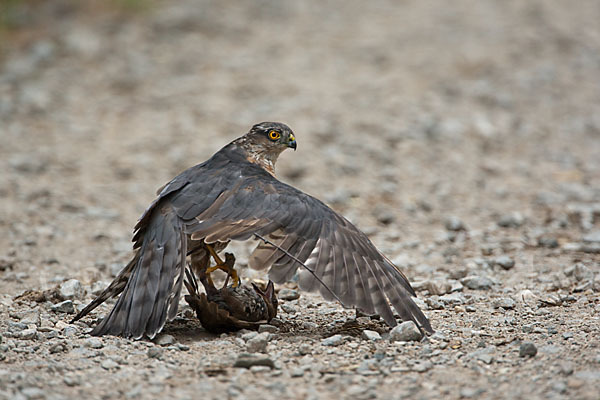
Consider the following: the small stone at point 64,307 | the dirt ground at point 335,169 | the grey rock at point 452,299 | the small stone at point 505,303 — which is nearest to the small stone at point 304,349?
the dirt ground at point 335,169

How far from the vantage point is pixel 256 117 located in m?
10.1

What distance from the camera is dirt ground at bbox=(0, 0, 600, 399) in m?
3.81

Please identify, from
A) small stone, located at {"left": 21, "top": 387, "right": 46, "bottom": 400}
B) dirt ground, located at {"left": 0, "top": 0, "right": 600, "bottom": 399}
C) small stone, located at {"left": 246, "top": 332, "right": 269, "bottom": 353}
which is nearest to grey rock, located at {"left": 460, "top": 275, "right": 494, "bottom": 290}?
dirt ground, located at {"left": 0, "top": 0, "right": 600, "bottom": 399}

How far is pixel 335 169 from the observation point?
28.9 ft

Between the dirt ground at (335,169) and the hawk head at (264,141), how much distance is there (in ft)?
3.26

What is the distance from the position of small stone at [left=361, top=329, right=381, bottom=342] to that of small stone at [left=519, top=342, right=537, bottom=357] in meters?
0.82

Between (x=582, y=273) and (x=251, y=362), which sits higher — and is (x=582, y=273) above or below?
below

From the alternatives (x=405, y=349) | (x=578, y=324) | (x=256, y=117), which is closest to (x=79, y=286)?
A: (x=405, y=349)

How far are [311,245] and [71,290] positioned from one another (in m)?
1.90

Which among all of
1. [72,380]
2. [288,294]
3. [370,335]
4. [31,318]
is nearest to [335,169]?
[288,294]

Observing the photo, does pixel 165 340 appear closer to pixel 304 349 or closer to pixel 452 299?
pixel 304 349

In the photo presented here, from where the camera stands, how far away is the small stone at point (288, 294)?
5.45 meters

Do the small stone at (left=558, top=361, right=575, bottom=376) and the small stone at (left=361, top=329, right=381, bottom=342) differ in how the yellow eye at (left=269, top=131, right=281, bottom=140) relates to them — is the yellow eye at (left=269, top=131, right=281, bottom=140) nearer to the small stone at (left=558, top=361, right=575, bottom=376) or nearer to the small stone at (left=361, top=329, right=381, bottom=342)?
the small stone at (left=361, top=329, right=381, bottom=342)

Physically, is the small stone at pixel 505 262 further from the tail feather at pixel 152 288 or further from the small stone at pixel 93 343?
the small stone at pixel 93 343
